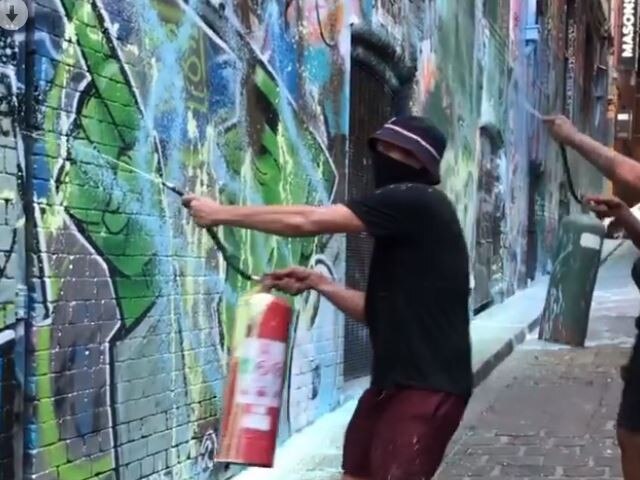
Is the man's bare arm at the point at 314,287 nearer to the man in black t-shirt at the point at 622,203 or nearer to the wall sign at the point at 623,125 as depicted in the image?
the man in black t-shirt at the point at 622,203

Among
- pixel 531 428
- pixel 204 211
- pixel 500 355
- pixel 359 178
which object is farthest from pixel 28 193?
pixel 500 355

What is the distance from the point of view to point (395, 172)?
3.85 metres

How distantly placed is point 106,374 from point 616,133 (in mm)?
47595

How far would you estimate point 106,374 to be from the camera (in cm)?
480

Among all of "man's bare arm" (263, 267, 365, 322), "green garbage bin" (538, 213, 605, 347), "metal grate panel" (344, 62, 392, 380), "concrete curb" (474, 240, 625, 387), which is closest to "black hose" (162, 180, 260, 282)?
"man's bare arm" (263, 267, 365, 322)

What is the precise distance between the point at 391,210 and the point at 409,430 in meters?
0.73

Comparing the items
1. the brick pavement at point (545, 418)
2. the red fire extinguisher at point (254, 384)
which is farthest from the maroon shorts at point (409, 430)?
the brick pavement at point (545, 418)

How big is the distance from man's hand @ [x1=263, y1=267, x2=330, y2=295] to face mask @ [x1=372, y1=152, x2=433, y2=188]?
0.46m

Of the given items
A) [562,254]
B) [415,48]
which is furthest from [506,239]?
[415,48]

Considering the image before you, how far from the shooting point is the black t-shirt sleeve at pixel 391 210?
3697 millimetres

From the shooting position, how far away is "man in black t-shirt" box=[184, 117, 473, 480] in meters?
3.69

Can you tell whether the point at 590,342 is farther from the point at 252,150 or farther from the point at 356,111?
the point at 252,150

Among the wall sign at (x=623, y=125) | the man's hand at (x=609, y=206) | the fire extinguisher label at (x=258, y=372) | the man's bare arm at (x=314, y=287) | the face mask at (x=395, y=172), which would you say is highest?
the wall sign at (x=623, y=125)

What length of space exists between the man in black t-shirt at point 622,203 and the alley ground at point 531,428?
2713 mm
